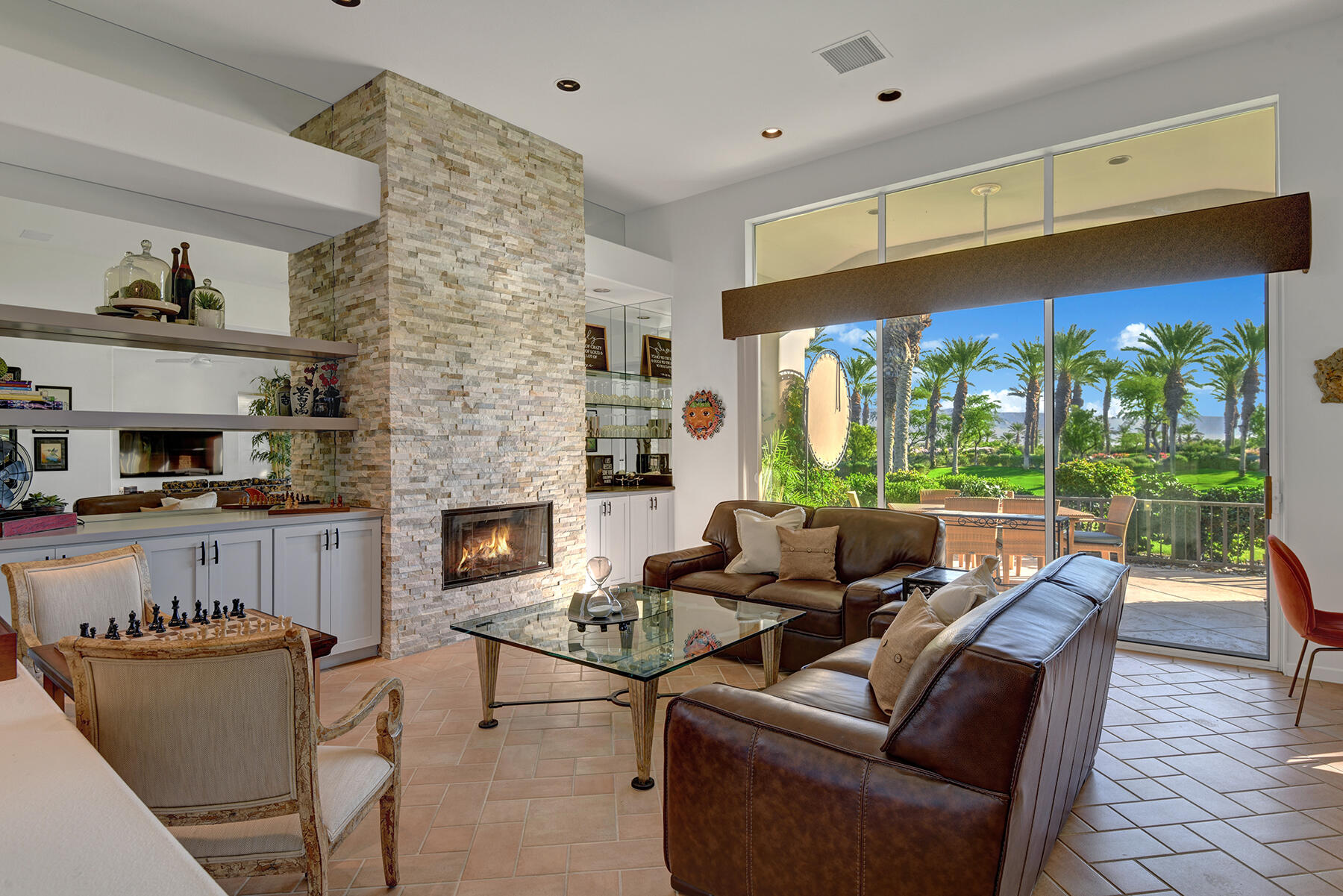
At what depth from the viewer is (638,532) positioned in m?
5.98

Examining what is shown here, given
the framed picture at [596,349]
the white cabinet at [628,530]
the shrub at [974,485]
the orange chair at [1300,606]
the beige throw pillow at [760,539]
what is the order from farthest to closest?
1. the framed picture at [596,349]
2. the white cabinet at [628,530]
3. the shrub at [974,485]
4. the beige throw pillow at [760,539]
5. the orange chair at [1300,606]

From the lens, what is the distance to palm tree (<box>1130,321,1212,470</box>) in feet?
13.3

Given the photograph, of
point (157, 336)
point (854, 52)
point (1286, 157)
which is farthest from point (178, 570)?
point (1286, 157)

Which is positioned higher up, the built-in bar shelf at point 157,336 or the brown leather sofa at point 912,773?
the built-in bar shelf at point 157,336

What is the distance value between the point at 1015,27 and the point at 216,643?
4.37 metres

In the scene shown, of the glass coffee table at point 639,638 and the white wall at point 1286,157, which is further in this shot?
the white wall at point 1286,157

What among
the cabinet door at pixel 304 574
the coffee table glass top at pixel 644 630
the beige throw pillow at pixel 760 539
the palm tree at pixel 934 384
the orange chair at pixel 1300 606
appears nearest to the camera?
the coffee table glass top at pixel 644 630

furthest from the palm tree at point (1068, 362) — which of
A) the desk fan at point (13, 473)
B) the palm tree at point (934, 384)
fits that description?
the desk fan at point (13, 473)

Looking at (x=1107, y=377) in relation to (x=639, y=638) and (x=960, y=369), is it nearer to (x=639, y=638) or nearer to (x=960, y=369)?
(x=960, y=369)

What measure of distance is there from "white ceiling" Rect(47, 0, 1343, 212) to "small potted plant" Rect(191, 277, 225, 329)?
4.23 ft

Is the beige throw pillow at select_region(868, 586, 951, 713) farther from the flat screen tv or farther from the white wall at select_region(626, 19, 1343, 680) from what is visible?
the flat screen tv

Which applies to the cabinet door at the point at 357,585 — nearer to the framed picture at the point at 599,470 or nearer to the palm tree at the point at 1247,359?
the framed picture at the point at 599,470

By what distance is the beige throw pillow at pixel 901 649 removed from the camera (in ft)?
6.56

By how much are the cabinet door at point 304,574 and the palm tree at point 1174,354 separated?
16.1 ft
